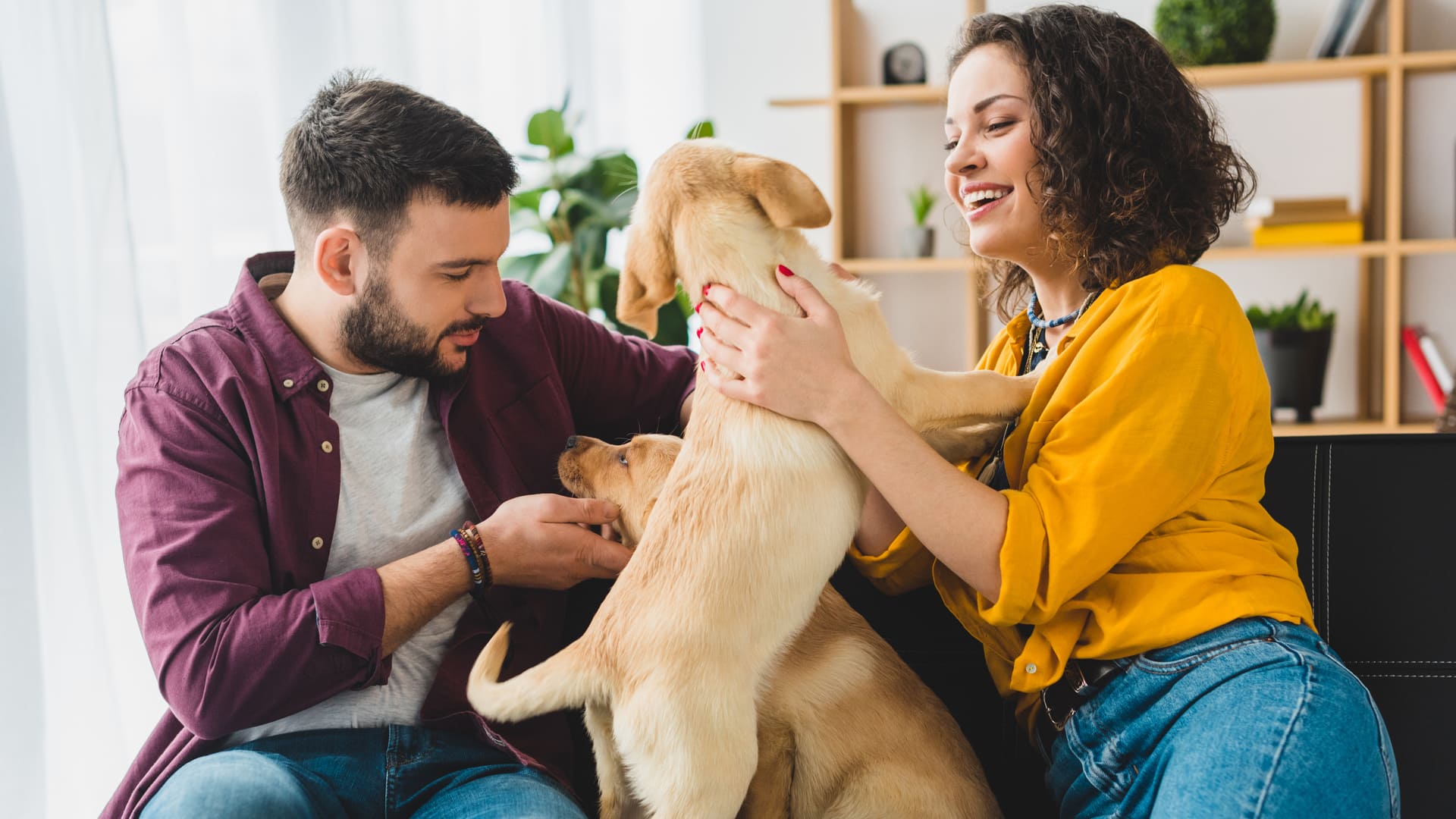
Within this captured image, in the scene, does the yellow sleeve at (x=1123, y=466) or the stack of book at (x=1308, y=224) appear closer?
the yellow sleeve at (x=1123, y=466)

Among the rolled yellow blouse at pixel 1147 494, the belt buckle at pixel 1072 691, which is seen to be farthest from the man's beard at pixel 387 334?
the belt buckle at pixel 1072 691

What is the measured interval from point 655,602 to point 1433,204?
3.46 m

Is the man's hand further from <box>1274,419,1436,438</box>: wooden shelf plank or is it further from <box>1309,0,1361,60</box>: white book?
<box>1309,0,1361,60</box>: white book

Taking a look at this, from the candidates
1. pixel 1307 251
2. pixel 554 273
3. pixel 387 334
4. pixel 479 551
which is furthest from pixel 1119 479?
pixel 1307 251

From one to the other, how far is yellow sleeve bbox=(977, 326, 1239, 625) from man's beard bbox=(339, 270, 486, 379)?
797mm

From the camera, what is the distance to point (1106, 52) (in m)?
1.36

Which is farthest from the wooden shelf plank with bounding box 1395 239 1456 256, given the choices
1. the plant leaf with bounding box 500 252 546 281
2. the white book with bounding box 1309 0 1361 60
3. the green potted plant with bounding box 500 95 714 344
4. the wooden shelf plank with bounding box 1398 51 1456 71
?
the plant leaf with bounding box 500 252 546 281

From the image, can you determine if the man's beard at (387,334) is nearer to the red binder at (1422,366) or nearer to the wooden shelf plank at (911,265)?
the wooden shelf plank at (911,265)

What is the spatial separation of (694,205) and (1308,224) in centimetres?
283

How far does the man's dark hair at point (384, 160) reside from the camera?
4.44 ft

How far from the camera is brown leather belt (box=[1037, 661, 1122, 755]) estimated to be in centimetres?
125

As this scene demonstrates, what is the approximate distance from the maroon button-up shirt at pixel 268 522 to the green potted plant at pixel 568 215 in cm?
132

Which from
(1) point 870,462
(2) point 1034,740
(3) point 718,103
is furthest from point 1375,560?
(3) point 718,103

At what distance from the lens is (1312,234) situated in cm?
334
